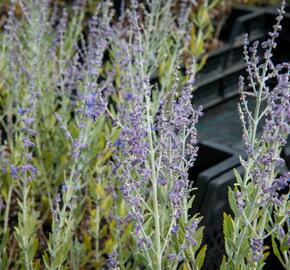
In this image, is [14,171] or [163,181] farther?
[14,171]

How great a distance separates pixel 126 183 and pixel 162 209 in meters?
0.26

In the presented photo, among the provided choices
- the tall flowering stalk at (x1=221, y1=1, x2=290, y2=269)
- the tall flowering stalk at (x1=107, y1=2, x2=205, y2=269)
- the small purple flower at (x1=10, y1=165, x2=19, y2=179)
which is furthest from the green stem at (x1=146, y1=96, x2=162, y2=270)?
the small purple flower at (x1=10, y1=165, x2=19, y2=179)

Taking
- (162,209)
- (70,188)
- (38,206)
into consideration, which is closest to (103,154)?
(38,206)

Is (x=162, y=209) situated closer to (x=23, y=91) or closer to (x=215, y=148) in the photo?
(x=215, y=148)

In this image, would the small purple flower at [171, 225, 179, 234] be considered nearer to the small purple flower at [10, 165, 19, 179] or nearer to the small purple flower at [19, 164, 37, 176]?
the small purple flower at [19, 164, 37, 176]

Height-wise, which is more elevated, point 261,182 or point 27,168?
point 27,168

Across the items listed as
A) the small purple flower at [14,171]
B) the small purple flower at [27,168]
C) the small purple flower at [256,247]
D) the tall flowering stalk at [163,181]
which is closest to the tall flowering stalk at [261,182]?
the small purple flower at [256,247]

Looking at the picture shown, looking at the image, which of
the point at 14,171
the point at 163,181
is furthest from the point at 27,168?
the point at 163,181

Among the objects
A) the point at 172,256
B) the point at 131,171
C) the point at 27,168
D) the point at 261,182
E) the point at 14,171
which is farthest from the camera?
the point at 14,171

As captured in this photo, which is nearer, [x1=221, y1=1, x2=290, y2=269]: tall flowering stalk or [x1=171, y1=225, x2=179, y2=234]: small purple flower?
[x1=221, y1=1, x2=290, y2=269]: tall flowering stalk

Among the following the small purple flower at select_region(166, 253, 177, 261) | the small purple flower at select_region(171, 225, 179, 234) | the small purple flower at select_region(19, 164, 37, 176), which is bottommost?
the small purple flower at select_region(166, 253, 177, 261)

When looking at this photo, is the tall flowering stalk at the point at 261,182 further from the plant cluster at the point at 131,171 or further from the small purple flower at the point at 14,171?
the small purple flower at the point at 14,171

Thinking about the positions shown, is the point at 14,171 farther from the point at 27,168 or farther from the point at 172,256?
the point at 172,256

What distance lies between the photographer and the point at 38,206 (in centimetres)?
331
